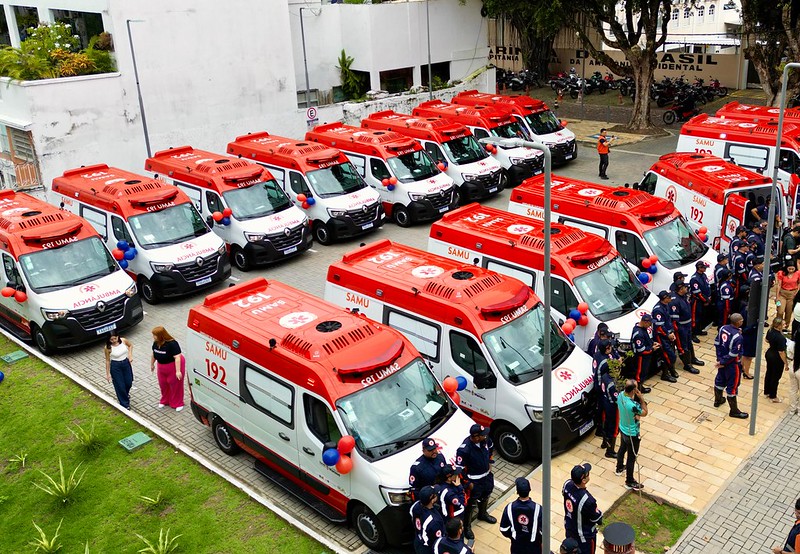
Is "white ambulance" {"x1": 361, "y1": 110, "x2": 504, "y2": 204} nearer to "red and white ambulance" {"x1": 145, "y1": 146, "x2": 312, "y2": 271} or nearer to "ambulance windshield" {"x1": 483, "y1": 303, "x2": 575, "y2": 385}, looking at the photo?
"red and white ambulance" {"x1": 145, "y1": 146, "x2": 312, "y2": 271}

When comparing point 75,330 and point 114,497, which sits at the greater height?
point 75,330

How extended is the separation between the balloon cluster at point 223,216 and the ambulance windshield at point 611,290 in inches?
351

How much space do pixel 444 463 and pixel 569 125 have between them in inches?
1070

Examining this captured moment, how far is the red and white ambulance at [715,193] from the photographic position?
16625 millimetres

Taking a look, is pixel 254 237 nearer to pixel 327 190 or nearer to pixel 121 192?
pixel 327 190

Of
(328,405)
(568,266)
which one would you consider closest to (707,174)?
(568,266)

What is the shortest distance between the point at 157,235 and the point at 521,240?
8.01 metres

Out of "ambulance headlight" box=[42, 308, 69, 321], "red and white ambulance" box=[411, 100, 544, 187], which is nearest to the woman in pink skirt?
"ambulance headlight" box=[42, 308, 69, 321]

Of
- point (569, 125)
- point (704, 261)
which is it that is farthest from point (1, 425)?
point (569, 125)

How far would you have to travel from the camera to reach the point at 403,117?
25625mm

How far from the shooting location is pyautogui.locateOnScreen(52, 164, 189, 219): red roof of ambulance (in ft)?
55.7

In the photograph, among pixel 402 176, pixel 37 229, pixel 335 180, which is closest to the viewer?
pixel 37 229

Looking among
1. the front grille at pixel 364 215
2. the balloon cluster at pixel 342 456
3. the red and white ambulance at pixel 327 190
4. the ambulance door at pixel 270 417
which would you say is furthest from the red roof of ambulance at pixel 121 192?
the balloon cluster at pixel 342 456

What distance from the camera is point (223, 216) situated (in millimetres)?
18344
